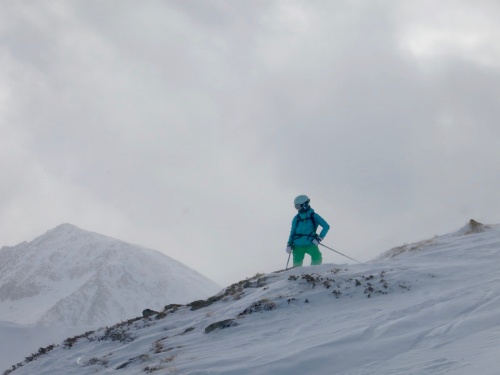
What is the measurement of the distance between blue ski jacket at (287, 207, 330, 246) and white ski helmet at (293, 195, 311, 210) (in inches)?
6.2

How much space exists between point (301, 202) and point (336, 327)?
7.12m

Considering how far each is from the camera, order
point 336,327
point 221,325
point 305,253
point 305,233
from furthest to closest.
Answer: point 305,253
point 305,233
point 221,325
point 336,327

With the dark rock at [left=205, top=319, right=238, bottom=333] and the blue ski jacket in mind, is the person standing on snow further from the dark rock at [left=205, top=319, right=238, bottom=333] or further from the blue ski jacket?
the dark rock at [left=205, top=319, right=238, bottom=333]

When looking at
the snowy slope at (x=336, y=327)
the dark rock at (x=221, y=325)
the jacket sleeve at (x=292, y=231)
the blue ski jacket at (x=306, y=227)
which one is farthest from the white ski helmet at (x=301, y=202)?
the dark rock at (x=221, y=325)

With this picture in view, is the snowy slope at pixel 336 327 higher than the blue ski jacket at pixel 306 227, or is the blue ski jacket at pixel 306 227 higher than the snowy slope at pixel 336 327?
the blue ski jacket at pixel 306 227

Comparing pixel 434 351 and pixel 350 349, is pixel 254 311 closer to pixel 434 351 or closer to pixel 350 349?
pixel 350 349

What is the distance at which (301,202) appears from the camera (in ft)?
52.8

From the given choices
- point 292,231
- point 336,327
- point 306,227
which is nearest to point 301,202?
point 306,227

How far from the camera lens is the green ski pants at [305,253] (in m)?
16.0

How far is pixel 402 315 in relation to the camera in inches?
355

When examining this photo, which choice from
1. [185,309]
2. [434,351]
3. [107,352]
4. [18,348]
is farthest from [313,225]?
[18,348]

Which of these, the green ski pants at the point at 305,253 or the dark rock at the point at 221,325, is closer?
the dark rock at the point at 221,325

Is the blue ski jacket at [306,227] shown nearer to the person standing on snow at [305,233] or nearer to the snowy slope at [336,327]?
the person standing on snow at [305,233]

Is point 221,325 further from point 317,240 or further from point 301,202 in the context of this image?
point 301,202
